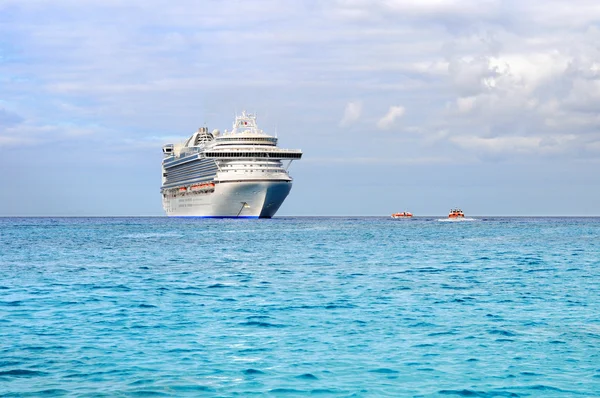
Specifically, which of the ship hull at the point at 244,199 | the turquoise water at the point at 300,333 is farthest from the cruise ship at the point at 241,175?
the turquoise water at the point at 300,333

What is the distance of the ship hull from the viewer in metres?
132

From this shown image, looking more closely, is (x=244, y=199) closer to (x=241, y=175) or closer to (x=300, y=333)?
(x=241, y=175)

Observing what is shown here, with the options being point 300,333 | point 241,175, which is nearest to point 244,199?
point 241,175

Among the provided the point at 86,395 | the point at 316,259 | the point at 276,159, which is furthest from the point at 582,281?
the point at 276,159

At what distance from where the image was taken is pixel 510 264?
42.8 metres

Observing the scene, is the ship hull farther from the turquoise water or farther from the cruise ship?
the turquoise water

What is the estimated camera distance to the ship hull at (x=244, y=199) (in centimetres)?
13200

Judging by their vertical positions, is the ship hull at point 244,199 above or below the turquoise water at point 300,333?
above

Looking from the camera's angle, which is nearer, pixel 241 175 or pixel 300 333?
pixel 300 333

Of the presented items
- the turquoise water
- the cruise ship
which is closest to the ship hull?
the cruise ship

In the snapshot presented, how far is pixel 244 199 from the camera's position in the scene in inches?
5315

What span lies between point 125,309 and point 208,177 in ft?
386

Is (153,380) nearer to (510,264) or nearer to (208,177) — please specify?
(510,264)

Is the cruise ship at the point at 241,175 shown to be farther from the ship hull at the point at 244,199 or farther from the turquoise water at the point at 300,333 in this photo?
the turquoise water at the point at 300,333
